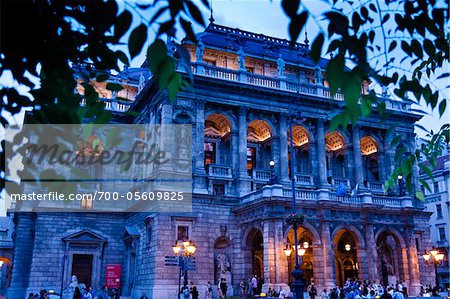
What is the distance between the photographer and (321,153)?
39.8 m

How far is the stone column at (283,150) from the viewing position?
3800 centimetres

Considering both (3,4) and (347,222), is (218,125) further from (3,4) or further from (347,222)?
(3,4)

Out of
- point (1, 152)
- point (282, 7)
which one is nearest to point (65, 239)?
A: point (1, 152)

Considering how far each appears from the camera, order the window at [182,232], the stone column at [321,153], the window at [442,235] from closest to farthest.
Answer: the window at [182,232], the stone column at [321,153], the window at [442,235]

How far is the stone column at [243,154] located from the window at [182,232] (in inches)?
205

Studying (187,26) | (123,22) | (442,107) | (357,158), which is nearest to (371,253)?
(357,158)

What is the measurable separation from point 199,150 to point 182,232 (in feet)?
20.7

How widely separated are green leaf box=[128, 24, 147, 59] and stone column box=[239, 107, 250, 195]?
3131 centimetres

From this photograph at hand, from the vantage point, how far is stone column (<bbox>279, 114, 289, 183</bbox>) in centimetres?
3800

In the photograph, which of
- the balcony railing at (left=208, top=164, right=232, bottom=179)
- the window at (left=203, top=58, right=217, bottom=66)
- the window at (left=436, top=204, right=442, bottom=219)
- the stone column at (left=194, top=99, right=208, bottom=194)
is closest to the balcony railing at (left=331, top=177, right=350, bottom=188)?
the balcony railing at (left=208, top=164, right=232, bottom=179)

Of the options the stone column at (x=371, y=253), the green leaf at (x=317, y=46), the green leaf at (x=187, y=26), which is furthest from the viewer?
the stone column at (x=371, y=253)

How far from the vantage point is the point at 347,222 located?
34219 mm

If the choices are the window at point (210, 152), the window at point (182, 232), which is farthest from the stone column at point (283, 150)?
the window at point (182, 232)

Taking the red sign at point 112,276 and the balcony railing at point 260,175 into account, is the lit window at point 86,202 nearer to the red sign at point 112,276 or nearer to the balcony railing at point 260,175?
the red sign at point 112,276
